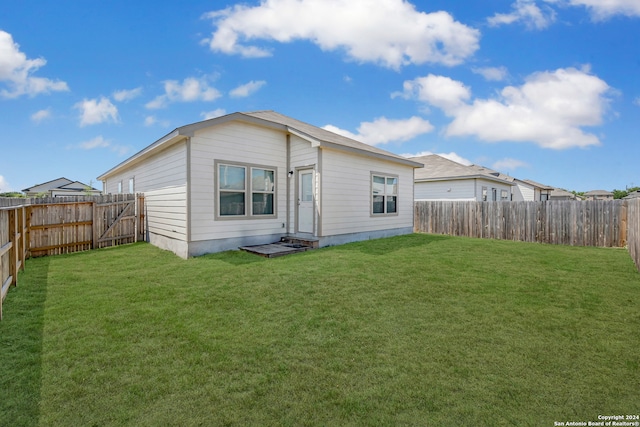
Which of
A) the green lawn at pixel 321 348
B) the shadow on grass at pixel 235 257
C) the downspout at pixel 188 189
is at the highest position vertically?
the downspout at pixel 188 189

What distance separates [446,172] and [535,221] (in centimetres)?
725

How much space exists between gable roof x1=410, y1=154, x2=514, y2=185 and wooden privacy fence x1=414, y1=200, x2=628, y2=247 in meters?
4.06

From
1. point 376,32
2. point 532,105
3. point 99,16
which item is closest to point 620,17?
point 532,105

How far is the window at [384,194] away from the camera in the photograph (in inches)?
440

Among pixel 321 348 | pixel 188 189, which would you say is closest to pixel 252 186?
pixel 188 189

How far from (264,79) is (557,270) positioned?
1261 cm

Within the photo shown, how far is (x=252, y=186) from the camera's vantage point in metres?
8.88

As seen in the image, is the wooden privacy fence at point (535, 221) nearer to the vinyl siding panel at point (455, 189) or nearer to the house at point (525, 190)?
the vinyl siding panel at point (455, 189)

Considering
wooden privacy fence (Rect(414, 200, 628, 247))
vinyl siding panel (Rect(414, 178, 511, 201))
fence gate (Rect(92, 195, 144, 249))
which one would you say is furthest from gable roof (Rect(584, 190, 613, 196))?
fence gate (Rect(92, 195, 144, 249))

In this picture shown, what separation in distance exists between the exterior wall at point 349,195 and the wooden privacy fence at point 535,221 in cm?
315

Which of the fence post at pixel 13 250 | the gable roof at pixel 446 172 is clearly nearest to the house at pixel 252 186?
the fence post at pixel 13 250

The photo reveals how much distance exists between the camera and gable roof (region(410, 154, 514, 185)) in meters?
17.1

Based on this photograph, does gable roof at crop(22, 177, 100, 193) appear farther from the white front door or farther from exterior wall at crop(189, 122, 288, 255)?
the white front door

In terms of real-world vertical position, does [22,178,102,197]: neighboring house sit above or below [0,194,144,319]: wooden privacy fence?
above
